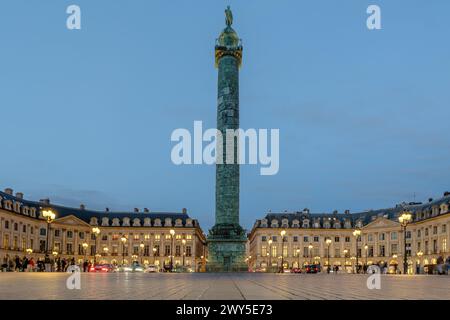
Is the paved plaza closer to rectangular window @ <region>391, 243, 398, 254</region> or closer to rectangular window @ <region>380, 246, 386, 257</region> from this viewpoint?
rectangular window @ <region>391, 243, 398, 254</region>

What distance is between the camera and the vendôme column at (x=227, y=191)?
5775 centimetres

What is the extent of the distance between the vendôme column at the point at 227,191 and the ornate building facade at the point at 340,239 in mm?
40210

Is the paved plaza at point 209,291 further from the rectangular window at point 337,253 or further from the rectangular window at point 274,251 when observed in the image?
the rectangular window at point 337,253

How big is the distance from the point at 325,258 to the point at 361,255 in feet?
23.8

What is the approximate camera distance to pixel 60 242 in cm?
10150

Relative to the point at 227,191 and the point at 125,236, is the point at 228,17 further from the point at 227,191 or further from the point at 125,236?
the point at 125,236

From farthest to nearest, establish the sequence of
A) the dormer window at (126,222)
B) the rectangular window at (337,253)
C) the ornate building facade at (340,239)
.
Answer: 1. the rectangular window at (337,253)
2. the dormer window at (126,222)
3. the ornate building facade at (340,239)

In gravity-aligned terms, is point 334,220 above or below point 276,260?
above

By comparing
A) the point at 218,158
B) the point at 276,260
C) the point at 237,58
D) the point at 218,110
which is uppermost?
the point at 237,58

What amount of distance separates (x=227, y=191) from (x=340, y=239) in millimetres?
59681

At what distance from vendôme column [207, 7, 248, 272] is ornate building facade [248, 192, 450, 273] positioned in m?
40.2

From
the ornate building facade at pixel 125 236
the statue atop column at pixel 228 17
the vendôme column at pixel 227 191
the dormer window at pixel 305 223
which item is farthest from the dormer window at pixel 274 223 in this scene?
the statue atop column at pixel 228 17
